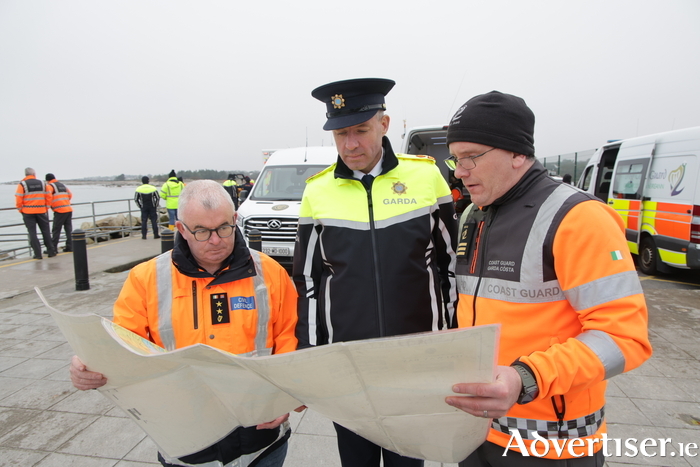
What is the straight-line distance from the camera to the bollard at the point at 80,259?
666cm

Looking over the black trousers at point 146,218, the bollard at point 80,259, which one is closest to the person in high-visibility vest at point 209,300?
the bollard at point 80,259

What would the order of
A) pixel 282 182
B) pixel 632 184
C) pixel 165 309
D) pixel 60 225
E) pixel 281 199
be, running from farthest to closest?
pixel 60 225 < pixel 632 184 < pixel 282 182 < pixel 281 199 < pixel 165 309

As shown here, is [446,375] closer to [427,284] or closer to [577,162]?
[427,284]

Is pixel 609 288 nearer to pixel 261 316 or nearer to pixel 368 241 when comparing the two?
pixel 368 241

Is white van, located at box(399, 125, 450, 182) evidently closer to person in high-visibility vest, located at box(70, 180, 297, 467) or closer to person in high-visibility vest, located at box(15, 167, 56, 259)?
person in high-visibility vest, located at box(70, 180, 297, 467)

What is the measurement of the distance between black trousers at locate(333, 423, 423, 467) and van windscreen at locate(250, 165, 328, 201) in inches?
224

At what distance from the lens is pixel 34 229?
9.49m

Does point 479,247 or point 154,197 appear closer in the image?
point 479,247

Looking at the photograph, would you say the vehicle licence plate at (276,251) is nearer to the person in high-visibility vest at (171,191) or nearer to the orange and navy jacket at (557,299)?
the orange and navy jacket at (557,299)

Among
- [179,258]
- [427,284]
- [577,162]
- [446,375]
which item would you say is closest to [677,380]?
[427,284]

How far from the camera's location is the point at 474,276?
1435mm

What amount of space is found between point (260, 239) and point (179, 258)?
4932mm

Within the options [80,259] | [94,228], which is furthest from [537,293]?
[94,228]

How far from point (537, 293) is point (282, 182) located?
267 inches
